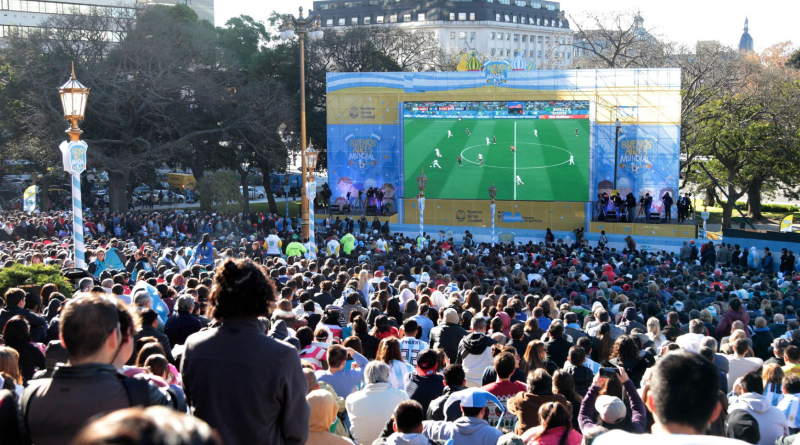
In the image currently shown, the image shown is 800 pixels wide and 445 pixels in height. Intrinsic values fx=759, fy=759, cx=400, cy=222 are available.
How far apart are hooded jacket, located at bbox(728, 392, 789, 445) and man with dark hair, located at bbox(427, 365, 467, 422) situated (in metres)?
2.35

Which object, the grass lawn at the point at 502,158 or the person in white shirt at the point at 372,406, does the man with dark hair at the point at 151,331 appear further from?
the grass lawn at the point at 502,158

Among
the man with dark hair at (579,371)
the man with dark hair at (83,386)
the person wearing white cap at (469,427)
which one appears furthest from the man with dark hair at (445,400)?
the man with dark hair at (83,386)

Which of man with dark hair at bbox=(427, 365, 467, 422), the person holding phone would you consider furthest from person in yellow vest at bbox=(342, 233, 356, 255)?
the person holding phone

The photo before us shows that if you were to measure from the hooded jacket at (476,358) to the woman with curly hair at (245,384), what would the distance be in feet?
14.9

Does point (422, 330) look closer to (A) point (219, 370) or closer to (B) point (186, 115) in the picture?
(A) point (219, 370)

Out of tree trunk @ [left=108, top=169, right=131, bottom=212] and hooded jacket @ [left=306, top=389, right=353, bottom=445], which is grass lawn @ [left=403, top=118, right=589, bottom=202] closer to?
tree trunk @ [left=108, top=169, right=131, bottom=212]

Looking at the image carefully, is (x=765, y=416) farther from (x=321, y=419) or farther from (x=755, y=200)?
(x=755, y=200)

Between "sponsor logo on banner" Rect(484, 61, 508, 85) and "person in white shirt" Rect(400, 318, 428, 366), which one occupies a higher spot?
"sponsor logo on banner" Rect(484, 61, 508, 85)

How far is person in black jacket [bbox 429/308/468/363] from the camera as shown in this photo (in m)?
8.80

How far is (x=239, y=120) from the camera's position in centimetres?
3956

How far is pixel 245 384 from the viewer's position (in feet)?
11.5

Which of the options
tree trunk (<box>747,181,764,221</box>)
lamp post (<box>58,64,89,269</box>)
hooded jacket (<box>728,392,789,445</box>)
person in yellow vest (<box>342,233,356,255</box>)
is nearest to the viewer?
hooded jacket (<box>728,392,789,445</box>)

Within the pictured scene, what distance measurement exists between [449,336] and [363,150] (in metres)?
31.7

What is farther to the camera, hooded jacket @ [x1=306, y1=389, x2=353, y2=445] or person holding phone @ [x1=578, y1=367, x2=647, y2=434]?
person holding phone @ [x1=578, y1=367, x2=647, y2=434]
